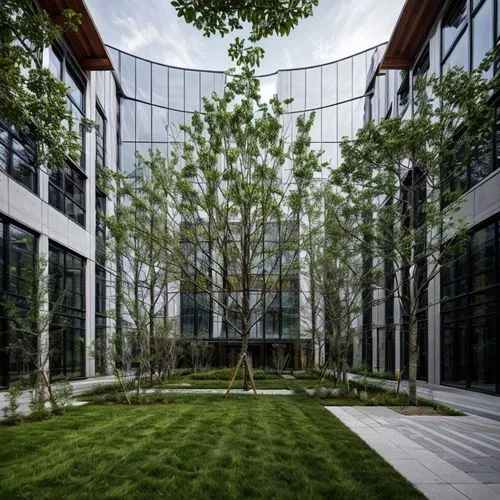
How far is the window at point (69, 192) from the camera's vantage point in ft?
70.2

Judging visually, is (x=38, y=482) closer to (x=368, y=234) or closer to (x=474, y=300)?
(x=368, y=234)

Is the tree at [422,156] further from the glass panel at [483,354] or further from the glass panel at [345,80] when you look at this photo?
the glass panel at [345,80]

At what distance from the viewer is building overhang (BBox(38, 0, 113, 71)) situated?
1941 centimetres

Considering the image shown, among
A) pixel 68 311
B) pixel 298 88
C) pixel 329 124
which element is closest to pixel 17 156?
pixel 68 311

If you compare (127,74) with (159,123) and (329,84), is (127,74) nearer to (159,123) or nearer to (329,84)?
(159,123)

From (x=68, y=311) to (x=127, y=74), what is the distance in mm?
20625

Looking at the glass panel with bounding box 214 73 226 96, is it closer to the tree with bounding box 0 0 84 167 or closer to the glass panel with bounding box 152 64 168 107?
the glass panel with bounding box 152 64 168 107

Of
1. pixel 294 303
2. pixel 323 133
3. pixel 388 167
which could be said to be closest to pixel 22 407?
pixel 388 167

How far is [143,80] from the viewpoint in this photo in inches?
1436

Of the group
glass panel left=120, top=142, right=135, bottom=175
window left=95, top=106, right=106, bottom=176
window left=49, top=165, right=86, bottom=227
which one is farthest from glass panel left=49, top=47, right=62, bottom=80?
glass panel left=120, top=142, right=135, bottom=175

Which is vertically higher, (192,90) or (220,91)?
(220,91)

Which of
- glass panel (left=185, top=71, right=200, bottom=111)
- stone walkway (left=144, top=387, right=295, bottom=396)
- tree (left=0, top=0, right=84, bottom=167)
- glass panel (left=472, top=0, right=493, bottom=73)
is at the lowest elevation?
stone walkway (left=144, top=387, right=295, bottom=396)

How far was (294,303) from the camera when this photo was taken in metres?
34.2

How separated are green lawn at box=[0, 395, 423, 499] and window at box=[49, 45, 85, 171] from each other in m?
15.4
